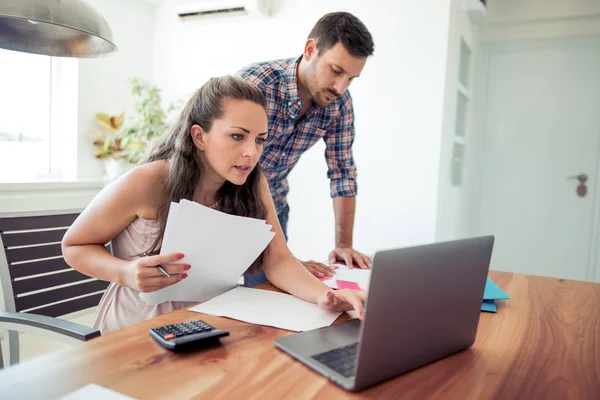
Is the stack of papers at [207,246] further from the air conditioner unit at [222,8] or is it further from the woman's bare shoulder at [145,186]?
the air conditioner unit at [222,8]

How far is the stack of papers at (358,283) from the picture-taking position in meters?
1.11

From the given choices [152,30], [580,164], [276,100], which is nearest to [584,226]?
[580,164]

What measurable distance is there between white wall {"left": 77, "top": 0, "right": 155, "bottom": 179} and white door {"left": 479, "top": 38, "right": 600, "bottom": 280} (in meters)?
2.52

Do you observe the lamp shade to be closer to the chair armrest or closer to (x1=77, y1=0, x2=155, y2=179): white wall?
the chair armrest

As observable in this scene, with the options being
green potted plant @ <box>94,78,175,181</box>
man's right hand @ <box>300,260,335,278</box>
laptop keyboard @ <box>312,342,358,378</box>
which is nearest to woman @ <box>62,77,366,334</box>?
man's right hand @ <box>300,260,335,278</box>

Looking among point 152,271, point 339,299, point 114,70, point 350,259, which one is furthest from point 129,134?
point 339,299

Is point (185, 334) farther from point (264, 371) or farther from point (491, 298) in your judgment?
point (491, 298)

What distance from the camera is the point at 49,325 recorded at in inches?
37.1

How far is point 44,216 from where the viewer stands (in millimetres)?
1245

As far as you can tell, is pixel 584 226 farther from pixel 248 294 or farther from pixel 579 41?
pixel 248 294

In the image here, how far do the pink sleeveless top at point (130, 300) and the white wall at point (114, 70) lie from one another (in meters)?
2.06

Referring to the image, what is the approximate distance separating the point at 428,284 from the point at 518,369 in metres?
0.23

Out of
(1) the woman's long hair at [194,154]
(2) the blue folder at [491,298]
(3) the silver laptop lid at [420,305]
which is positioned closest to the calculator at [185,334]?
(3) the silver laptop lid at [420,305]

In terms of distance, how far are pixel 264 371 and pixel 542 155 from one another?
332 centimetres
